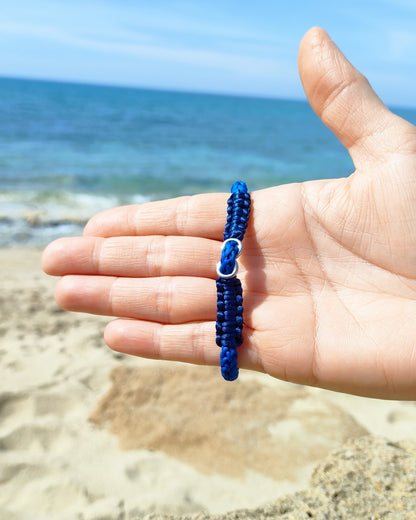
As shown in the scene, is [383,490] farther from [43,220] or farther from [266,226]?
[43,220]

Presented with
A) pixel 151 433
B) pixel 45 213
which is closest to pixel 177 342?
pixel 151 433

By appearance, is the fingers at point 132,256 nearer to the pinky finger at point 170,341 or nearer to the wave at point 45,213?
the pinky finger at point 170,341

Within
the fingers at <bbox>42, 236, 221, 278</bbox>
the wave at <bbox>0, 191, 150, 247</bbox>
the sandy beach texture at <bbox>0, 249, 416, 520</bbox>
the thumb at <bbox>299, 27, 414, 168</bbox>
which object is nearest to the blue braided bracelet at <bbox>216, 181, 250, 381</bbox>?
the fingers at <bbox>42, 236, 221, 278</bbox>

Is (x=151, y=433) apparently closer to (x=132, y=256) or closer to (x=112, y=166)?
(x=132, y=256)

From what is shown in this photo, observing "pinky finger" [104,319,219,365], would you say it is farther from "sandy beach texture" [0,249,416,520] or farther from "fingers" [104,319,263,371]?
"sandy beach texture" [0,249,416,520]

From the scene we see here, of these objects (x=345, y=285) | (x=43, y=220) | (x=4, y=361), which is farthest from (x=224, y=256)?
(x=43, y=220)
